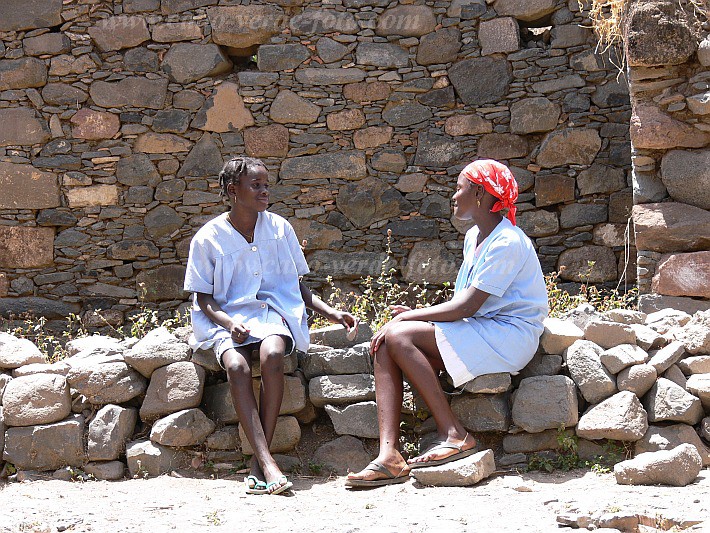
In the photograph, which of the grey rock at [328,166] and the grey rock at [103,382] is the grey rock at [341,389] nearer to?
the grey rock at [103,382]

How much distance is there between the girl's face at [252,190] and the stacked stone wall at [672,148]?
7.42 feet

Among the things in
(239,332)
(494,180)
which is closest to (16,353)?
(239,332)

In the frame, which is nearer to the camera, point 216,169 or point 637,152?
point 637,152

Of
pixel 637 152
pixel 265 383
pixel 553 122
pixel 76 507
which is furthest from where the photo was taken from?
pixel 553 122

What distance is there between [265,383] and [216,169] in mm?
3932

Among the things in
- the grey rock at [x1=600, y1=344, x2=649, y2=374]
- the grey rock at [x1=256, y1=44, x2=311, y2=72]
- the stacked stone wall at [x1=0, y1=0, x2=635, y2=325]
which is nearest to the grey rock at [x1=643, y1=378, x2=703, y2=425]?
the grey rock at [x1=600, y1=344, x2=649, y2=374]

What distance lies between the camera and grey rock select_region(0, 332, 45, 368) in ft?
13.8

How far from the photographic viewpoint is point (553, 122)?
23.0 feet

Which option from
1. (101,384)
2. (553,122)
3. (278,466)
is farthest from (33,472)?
(553,122)

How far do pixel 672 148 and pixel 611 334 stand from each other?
1.64m

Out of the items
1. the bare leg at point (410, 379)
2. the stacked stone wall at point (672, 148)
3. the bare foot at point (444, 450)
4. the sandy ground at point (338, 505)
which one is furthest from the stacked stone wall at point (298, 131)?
the sandy ground at point (338, 505)

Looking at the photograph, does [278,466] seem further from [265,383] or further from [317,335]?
[317,335]

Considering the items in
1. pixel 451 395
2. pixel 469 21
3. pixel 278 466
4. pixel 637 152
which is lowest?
pixel 278 466

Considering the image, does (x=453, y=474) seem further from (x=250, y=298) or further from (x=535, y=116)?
(x=535, y=116)
